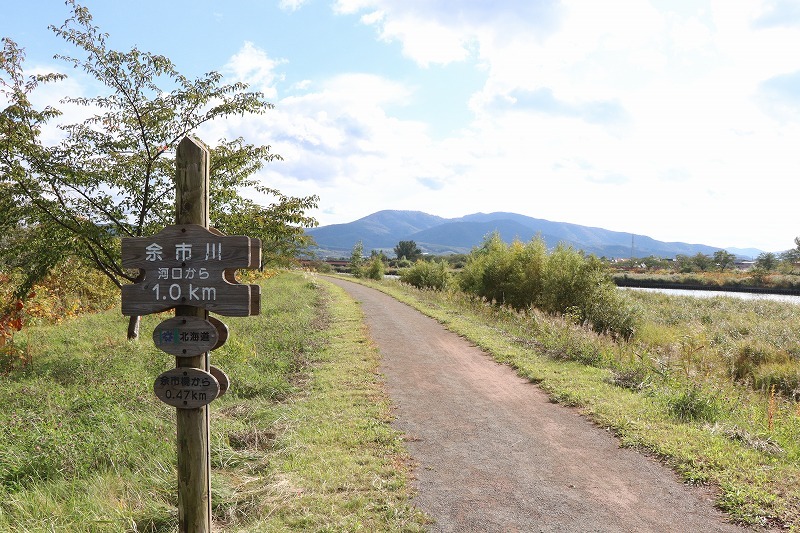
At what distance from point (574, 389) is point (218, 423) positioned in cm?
542

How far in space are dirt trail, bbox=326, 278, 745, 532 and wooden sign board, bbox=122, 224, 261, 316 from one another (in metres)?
2.51

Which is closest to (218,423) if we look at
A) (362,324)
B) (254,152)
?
(254,152)

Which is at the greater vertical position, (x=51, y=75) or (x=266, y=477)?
(x=51, y=75)

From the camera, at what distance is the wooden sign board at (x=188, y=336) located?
3422 millimetres

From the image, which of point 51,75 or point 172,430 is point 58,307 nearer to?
point 51,75

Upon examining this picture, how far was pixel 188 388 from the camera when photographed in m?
3.44

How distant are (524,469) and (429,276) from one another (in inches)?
1405

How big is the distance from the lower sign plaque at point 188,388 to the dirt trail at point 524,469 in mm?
2143

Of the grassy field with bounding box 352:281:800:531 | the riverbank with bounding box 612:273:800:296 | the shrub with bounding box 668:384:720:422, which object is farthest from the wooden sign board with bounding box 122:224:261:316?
the riverbank with bounding box 612:273:800:296

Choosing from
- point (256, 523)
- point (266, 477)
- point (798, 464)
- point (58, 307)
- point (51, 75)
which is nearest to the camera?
point (256, 523)

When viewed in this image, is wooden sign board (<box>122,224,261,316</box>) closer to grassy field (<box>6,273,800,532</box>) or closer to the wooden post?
the wooden post

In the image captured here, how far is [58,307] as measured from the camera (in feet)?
50.0

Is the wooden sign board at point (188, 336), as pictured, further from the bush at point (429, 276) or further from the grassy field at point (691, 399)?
the bush at point (429, 276)

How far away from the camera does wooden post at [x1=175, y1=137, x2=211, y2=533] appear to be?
3.46 m
